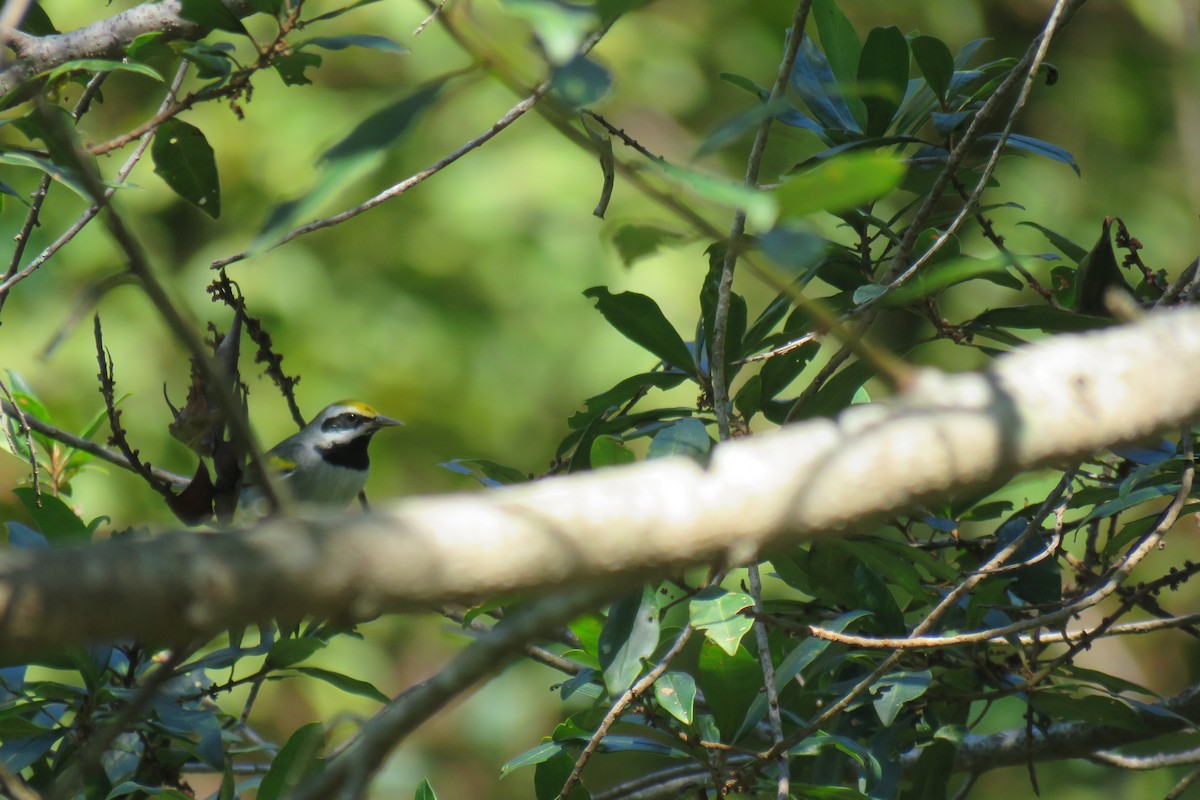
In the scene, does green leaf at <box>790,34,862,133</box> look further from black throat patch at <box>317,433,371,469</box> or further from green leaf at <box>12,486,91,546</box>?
black throat patch at <box>317,433,371,469</box>

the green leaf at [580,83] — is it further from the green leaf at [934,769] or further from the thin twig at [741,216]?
the green leaf at [934,769]

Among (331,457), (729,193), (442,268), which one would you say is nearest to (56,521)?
(729,193)

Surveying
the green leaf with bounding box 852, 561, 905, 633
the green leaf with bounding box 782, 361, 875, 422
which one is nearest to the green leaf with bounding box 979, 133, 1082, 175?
the green leaf with bounding box 782, 361, 875, 422

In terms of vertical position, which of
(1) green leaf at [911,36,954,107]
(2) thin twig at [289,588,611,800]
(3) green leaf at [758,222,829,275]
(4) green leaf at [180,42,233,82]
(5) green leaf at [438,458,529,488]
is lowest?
(5) green leaf at [438,458,529,488]

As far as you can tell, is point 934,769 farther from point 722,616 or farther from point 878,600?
point 722,616

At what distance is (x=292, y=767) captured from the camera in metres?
1.70

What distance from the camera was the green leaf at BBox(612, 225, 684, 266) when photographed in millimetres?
1107

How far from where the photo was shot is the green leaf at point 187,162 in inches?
75.7

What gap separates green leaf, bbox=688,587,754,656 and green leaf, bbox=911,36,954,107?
0.92m

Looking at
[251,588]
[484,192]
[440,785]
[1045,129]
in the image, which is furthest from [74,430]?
[1045,129]

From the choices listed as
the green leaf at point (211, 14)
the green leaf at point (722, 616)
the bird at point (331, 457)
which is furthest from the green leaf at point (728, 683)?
the bird at point (331, 457)

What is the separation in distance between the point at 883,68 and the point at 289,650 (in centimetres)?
136

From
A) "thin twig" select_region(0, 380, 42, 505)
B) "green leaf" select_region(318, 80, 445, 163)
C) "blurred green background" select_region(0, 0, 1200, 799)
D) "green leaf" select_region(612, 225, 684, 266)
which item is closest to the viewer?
"green leaf" select_region(318, 80, 445, 163)

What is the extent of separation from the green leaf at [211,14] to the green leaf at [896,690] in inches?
54.3
